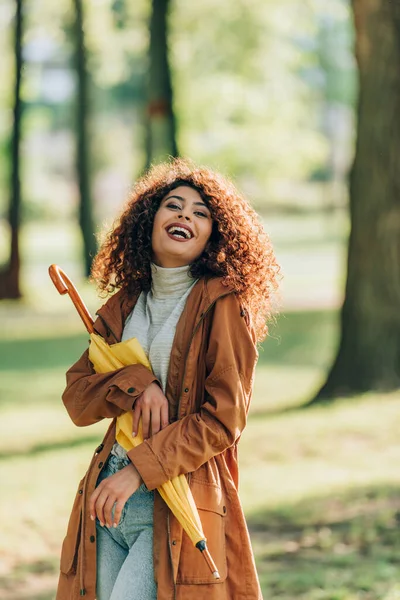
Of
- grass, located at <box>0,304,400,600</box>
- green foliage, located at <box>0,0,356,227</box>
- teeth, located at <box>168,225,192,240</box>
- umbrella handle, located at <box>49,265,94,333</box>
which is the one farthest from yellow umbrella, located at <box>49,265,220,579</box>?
green foliage, located at <box>0,0,356,227</box>

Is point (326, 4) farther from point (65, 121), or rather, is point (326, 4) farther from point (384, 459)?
point (65, 121)

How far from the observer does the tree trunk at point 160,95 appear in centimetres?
1827

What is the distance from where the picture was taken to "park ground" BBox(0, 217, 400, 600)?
571cm

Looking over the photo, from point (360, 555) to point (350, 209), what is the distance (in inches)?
212

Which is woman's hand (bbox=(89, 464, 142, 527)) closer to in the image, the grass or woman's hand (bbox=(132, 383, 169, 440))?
woman's hand (bbox=(132, 383, 169, 440))

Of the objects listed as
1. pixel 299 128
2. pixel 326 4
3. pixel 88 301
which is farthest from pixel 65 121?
pixel 88 301

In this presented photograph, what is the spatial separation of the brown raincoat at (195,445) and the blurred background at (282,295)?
69cm

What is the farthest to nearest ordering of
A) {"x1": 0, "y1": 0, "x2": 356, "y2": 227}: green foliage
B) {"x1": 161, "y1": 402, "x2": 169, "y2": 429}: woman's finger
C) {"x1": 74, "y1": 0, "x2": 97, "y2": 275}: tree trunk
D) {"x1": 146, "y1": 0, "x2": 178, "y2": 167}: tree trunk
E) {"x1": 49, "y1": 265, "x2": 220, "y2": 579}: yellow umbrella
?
{"x1": 0, "y1": 0, "x2": 356, "y2": 227}: green foliage, {"x1": 74, "y1": 0, "x2": 97, "y2": 275}: tree trunk, {"x1": 146, "y1": 0, "x2": 178, "y2": 167}: tree trunk, {"x1": 161, "y1": 402, "x2": 169, "y2": 429}: woman's finger, {"x1": 49, "y1": 265, "x2": 220, "y2": 579}: yellow umbrella

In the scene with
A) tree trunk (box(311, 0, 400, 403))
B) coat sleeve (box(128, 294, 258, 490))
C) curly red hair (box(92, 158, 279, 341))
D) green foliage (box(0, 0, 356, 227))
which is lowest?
coat sleeve (box(128, 294, 258, 490))

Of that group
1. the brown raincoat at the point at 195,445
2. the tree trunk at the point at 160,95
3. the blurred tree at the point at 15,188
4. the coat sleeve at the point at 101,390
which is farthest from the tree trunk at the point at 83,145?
the brown raincoat at the point at 195,445

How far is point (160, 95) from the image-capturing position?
18297 mm

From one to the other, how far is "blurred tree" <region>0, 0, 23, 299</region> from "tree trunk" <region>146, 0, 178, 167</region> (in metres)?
4.88

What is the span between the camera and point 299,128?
39094 millimetres

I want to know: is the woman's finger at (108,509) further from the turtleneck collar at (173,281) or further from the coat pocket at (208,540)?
the turtleneck collar at (173,281)
